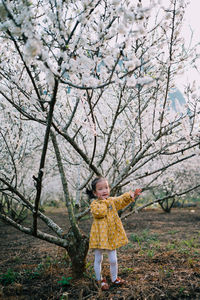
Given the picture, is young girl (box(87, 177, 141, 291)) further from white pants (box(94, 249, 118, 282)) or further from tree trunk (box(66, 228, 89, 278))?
tree trunk (box(66, 228, 89, 278))

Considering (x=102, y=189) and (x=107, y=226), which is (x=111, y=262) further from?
(x=102, y=189)

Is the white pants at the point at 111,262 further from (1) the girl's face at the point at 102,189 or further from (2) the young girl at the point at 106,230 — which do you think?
(1) the girl's face at the point at 102,189

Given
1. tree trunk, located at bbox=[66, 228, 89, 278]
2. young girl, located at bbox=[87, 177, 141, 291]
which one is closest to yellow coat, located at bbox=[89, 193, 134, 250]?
young girl, located at bbox=[87, 177, 141, 291]

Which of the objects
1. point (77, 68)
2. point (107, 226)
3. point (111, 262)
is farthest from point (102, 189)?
point (77, 68)

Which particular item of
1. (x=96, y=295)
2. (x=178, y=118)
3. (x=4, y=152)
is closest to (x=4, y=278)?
(x=96, y=295)

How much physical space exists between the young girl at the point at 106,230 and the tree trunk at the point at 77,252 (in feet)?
0.61

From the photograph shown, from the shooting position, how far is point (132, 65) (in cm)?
157

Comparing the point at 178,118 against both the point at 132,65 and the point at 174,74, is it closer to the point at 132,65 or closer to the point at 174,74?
the point at 174,74

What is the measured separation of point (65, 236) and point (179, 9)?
271cm

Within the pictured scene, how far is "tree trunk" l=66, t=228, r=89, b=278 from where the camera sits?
8.64ft

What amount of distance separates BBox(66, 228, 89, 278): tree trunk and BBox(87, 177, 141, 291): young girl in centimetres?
19

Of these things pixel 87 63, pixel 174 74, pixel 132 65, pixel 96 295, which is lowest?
pixel 96 295

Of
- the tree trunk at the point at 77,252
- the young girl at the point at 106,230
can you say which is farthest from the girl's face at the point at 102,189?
the tree trunk at the point at 77,252

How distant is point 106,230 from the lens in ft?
8.11
